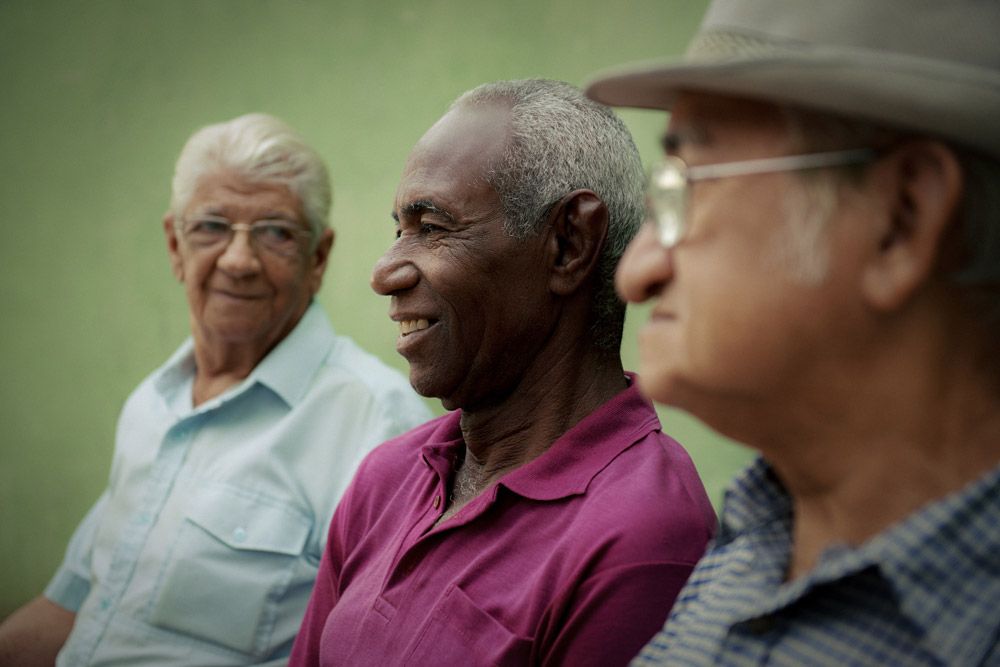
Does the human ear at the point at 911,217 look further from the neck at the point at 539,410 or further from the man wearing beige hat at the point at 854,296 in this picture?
the neck at the point at 539,410

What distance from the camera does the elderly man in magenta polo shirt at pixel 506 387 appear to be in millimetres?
1396

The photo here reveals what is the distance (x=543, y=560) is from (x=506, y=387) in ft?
1.10

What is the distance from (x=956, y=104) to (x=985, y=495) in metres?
0.35

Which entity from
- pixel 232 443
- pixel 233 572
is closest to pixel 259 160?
pixel 232 443

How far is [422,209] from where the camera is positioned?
5.35 ft

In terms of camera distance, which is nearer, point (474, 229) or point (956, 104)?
point (956, 104)

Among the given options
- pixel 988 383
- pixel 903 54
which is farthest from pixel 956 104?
pixel 988 383

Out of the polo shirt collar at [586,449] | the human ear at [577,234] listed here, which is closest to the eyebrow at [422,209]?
the human ear at [577,234]

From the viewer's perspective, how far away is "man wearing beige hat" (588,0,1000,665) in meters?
0.89

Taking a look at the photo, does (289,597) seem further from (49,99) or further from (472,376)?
(49,99)

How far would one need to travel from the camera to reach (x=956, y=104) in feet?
2.84

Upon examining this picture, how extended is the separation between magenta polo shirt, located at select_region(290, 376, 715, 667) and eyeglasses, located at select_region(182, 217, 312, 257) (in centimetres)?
113

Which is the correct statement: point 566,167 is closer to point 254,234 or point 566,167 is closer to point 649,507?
point 649,507

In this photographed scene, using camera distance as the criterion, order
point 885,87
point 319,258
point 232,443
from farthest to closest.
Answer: point 319,258 < point 232,443 < point 885,87
